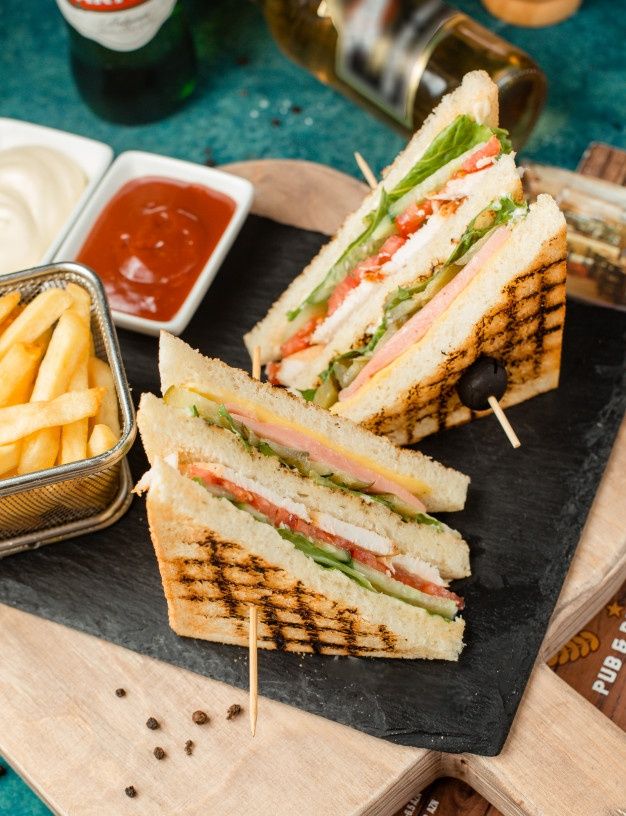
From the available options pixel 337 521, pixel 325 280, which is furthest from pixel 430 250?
pixel 337 521

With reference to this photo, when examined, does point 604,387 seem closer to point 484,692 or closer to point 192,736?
point 484,692

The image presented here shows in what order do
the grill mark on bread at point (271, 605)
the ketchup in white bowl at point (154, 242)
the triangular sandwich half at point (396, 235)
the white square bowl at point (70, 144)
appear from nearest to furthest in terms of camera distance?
the grill mark on bread at point (271, 605) → the triangular sandwich half at point (396, 235) → the ketchup in white bowl at point (154, 242) → the white square bowl at point (70, 144)

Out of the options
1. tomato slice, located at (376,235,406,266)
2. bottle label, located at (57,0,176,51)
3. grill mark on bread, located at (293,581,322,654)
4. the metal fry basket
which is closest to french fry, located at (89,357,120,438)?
the metal fry basket

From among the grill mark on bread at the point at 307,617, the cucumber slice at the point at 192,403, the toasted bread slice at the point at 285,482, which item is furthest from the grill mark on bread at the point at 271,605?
the cucumber slice at the point at 192,403

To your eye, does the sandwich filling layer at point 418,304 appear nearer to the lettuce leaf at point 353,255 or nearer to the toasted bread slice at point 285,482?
the lettuce leaf at point 353,255

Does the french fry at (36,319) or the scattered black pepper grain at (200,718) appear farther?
the french fry at (36,319)

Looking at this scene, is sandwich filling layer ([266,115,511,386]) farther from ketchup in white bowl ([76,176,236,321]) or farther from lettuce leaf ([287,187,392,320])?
ketchup in white bowl ([76,176,236,321])
